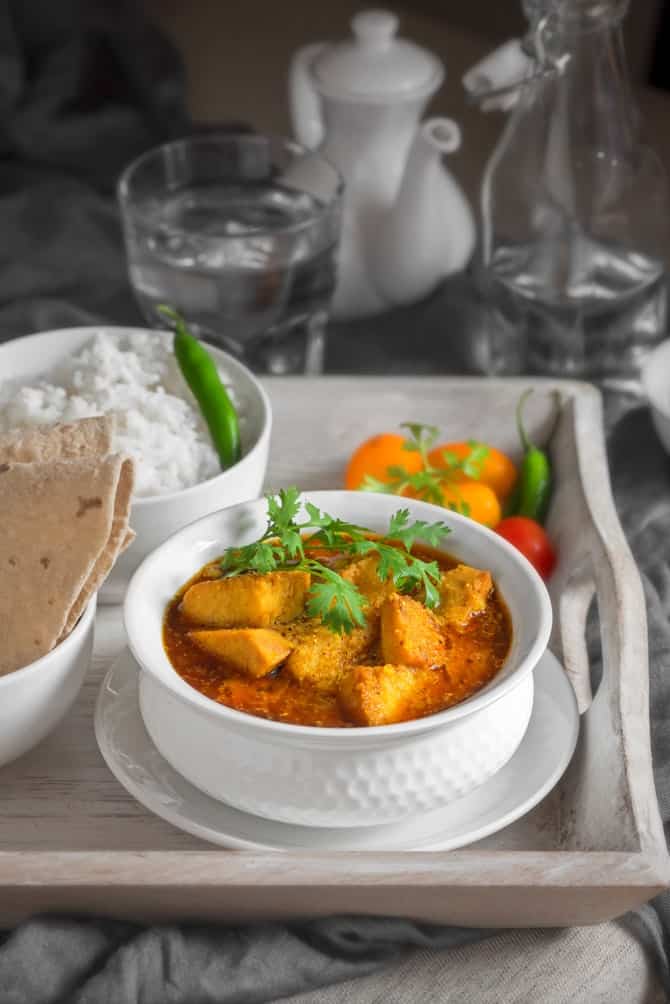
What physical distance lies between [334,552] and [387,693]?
1.00ft

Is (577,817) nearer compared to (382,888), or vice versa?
(382,888)

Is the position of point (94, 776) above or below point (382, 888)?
below

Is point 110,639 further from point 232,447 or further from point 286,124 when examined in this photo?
point 286,124

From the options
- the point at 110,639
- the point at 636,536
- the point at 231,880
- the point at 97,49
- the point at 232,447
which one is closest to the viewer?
the point at 231,880

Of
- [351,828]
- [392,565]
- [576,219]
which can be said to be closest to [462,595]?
[392,565]

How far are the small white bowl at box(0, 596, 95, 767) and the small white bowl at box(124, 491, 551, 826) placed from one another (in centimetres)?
9

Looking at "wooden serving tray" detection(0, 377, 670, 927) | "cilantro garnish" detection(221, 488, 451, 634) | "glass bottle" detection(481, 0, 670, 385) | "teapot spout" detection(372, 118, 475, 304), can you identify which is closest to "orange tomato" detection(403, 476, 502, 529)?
"wooden serving tray" detection(0, 377, 670, 927)

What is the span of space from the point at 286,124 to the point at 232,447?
2394mm

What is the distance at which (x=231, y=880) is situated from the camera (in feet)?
5.05

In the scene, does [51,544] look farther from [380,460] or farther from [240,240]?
[240,240]

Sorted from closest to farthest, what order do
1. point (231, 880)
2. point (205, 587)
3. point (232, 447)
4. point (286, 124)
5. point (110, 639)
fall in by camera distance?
1. point (231, 880)
2. point (205, 587)
3. point (110, 639)
4. point (232, 447)
5. point (286, 124)

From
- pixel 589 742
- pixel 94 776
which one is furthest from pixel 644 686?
pixel 94 776

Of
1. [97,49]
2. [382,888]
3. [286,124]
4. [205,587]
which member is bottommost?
[286,124]

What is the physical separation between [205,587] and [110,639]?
39 cm
